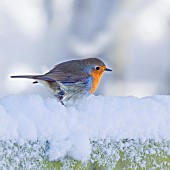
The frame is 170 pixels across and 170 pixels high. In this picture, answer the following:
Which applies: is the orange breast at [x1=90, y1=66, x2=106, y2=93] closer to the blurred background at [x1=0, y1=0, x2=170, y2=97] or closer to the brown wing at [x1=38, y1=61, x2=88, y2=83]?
the brown wing at [x1=38, y1=61, x2=88, y2=83]

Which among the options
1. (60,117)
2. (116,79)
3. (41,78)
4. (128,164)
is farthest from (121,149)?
(116,79)

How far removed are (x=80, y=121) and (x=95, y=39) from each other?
3725mm

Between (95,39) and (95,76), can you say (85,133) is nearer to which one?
(95,76)

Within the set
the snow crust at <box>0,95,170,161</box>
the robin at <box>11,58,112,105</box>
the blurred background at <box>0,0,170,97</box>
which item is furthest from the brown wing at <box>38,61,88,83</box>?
the blurred background at <box>0,0,170,97</box>

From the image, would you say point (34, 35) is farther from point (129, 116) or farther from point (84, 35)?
point (129, 116)

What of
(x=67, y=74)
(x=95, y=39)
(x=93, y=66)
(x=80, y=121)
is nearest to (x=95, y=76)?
(x=93, y=66)

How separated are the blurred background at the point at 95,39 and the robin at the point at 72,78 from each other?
2.05m

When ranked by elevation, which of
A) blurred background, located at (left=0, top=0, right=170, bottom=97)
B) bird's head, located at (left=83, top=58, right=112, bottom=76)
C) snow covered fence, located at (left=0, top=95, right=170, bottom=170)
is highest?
blurred background, located at (left=0, top=0, right=170, bottom=97)

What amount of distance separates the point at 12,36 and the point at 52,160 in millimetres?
3863

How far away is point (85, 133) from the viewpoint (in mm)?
2438

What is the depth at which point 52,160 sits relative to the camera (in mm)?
2369

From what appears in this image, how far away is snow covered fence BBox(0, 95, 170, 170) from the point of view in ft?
7.71

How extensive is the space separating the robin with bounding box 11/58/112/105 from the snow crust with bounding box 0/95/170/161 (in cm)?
77

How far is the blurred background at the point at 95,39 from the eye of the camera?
602 cm
